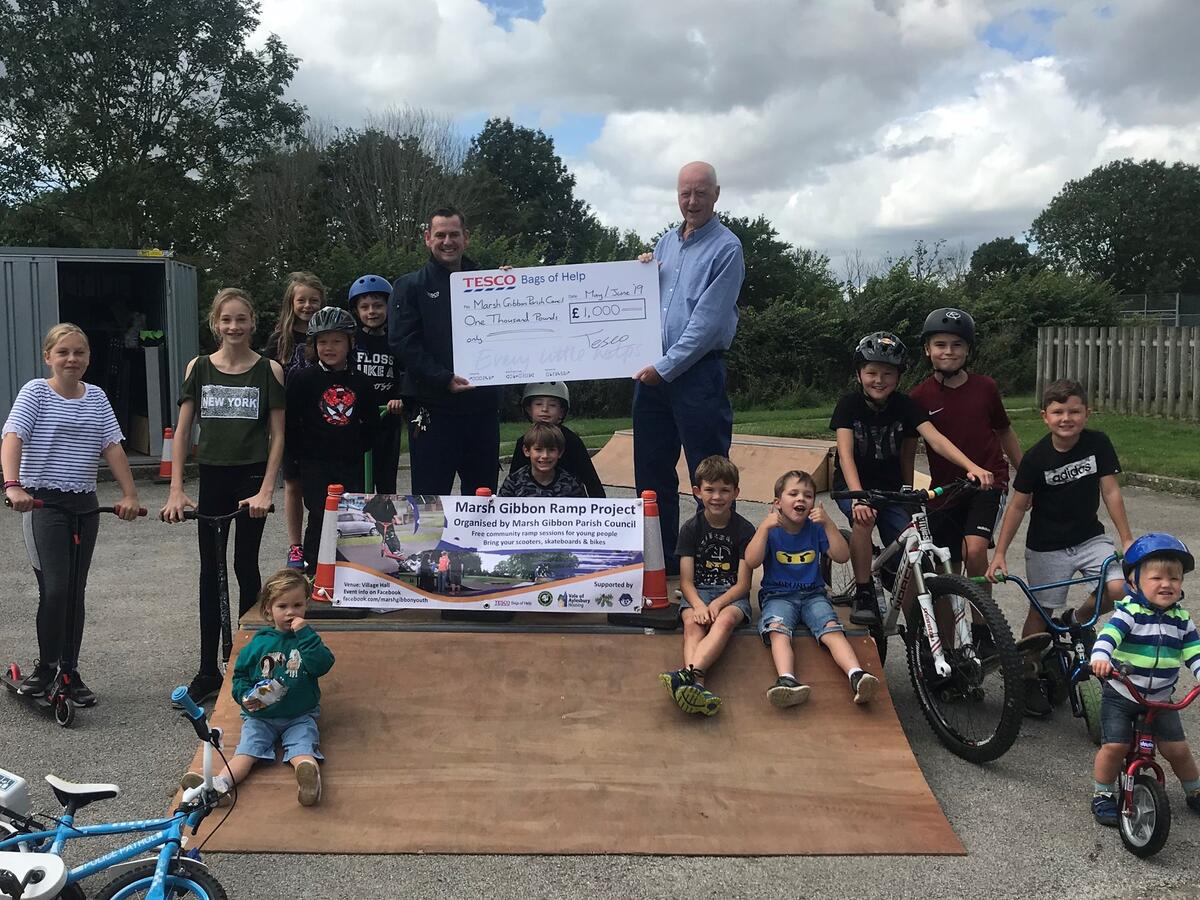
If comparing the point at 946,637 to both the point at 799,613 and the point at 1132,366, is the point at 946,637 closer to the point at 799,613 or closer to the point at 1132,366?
the point at 799,613

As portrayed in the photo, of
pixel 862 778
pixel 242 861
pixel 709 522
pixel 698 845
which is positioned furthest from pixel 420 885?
pixel 709 522

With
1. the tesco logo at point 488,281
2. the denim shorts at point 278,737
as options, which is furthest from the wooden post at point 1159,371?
the denim shorts at point 278,737

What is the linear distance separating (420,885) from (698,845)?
1.01m

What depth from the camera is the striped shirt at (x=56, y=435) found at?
15.7ft

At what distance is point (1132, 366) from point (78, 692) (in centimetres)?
1917

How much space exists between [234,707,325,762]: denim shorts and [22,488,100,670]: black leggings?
1496 mm

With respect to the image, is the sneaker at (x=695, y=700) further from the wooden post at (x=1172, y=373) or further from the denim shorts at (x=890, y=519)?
the wooden post at (x=1172, y=373)

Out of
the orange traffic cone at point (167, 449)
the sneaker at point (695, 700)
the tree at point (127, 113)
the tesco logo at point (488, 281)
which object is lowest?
the sneaker at point (695, 700)

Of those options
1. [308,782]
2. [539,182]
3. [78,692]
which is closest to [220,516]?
[78,692]

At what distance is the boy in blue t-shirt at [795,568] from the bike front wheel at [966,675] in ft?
1.22

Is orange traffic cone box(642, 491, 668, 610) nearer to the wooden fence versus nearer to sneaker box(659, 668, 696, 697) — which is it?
sneaker box(659, 668, 696, 697)

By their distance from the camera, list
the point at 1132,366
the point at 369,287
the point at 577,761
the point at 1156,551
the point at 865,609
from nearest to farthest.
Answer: the point at 1156,551
the point at 577,761
the point at 865,609
the point at 369,287
the point at 1132,366

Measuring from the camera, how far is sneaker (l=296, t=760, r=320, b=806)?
12.2 feet

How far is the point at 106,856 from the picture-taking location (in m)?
2.92
